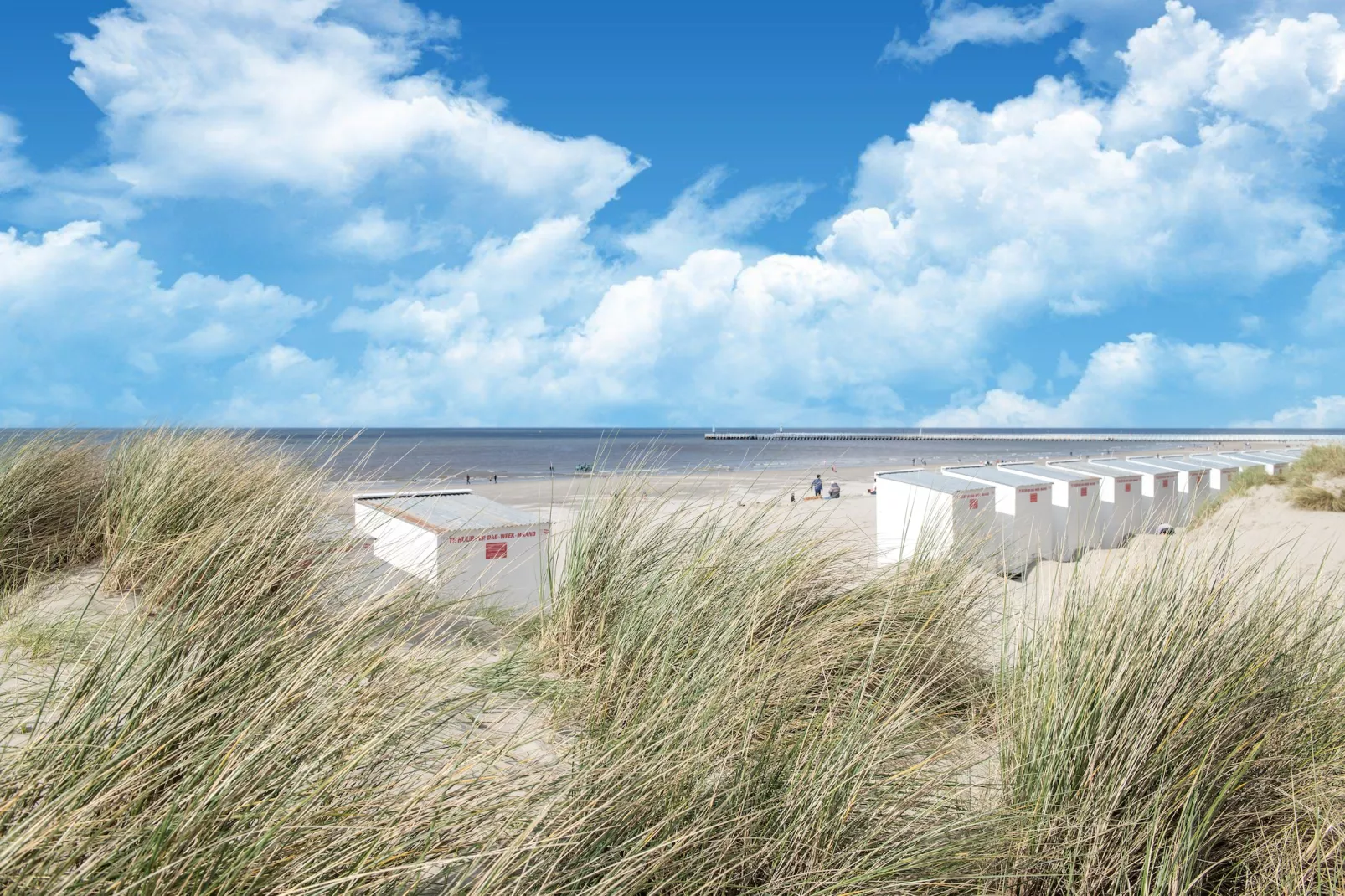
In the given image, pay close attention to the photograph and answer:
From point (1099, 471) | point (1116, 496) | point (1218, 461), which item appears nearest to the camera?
point (1116, 496)

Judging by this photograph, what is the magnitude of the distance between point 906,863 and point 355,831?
1.18 meters

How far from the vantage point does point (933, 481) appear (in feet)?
30.2

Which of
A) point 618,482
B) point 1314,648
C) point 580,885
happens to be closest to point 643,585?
point 618,482

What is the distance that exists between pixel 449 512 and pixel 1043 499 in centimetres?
799

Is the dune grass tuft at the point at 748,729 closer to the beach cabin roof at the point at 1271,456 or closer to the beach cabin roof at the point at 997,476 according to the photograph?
the beach cabin roof at the point at 997,476

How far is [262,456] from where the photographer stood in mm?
6344

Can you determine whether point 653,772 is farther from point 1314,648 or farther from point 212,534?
point 1314,648

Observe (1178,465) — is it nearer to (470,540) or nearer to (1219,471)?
(1219,471)

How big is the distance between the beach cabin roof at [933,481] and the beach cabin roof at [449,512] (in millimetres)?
4814

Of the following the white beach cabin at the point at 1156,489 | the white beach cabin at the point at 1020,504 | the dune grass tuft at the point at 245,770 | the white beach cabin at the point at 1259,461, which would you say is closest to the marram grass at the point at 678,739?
the dune grass tuft at the point at 245,770

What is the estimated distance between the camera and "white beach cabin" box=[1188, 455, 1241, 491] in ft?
46.4

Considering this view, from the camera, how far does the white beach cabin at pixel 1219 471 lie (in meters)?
14.1

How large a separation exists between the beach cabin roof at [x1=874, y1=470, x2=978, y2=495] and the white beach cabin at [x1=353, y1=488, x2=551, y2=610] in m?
4.94

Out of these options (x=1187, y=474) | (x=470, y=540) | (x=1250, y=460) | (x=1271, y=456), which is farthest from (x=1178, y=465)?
(x=470, y=540)
